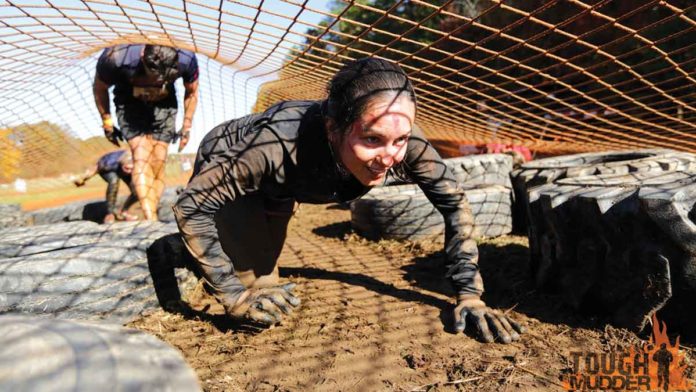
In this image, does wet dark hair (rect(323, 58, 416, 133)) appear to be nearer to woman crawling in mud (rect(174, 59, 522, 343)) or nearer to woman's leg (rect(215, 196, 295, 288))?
woman crawling in mud (rect(174, 59, 522, 343))

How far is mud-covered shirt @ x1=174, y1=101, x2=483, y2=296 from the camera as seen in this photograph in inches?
61.8

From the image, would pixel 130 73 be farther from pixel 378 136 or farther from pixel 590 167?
pixel 590 167

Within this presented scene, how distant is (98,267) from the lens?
1765mm

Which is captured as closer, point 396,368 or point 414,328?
point 396,368

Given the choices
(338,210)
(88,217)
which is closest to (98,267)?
(338,210)

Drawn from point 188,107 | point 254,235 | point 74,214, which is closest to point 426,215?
point 254,235

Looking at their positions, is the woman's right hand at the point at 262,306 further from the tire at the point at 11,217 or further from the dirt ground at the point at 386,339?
the tire at the point at 11,217

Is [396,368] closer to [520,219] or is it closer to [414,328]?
[414,328]

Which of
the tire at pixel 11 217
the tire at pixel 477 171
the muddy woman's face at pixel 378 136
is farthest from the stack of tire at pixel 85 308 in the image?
the tire at pixel 11 217

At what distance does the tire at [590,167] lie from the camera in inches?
88.8

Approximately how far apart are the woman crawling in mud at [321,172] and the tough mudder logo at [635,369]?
248mm

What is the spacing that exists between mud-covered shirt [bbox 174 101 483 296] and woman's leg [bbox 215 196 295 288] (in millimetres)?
200

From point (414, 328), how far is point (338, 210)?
3444 millimetres

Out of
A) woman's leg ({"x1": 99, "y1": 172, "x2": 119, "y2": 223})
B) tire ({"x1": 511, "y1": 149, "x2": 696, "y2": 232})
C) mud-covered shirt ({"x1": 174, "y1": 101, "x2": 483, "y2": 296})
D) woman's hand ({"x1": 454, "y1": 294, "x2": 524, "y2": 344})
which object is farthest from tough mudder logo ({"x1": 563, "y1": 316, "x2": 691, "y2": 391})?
woman's leg ({"x1": 99, "y1": 172, "x2": 119, "y2": 223})
